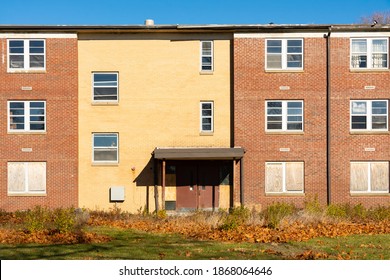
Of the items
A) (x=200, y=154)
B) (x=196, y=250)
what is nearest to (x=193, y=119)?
(x=200, y=154)

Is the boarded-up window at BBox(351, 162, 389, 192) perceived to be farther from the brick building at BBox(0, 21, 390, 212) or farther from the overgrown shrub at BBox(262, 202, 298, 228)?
the overgrown shrub at BBox(262, 202, 298, 228)

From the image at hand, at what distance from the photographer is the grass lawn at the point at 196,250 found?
16422mm

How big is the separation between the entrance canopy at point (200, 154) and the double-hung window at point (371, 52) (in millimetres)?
8106

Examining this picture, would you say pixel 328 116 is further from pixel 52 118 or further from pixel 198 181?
pixel 52 118

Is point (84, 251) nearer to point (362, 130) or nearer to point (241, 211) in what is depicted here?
point (241, 211)

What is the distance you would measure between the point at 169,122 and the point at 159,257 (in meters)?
17.9

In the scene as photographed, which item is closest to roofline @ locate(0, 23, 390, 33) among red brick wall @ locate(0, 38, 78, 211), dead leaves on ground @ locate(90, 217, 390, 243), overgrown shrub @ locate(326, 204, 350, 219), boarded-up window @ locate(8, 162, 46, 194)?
red brick wall @ locate(0, 38, 78, 211)

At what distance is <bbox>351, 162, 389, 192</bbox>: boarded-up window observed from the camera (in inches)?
1303

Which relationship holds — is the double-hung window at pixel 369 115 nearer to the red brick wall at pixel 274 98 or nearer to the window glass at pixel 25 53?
the red brick wall at pixel 274 98

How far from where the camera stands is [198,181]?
33594mm

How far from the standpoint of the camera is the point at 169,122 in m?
33.6

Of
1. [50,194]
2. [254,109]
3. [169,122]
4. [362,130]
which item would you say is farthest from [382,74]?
[50,194]

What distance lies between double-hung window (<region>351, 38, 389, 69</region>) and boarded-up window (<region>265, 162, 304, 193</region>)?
6.41 meters

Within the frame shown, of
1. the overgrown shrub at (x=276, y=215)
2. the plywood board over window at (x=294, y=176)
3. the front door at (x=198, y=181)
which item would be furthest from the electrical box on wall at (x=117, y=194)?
the overgrown shrub at (x=276, y=215)
